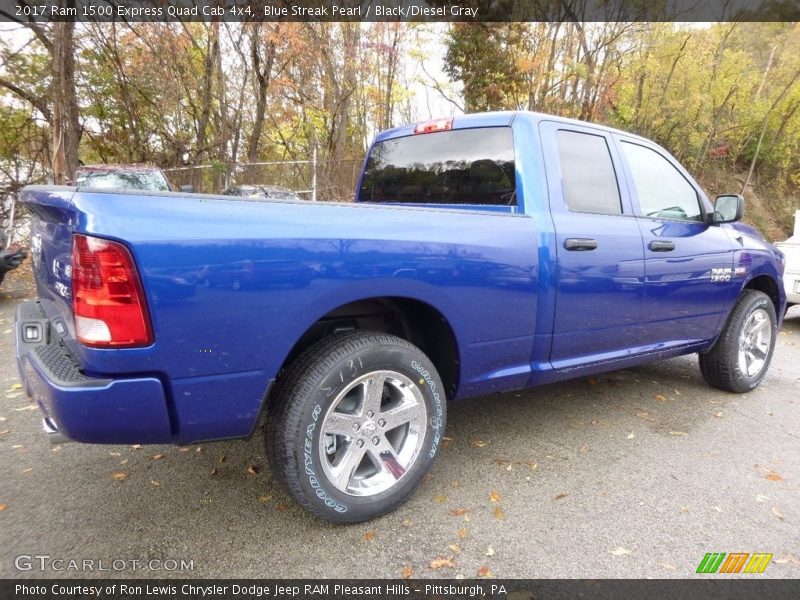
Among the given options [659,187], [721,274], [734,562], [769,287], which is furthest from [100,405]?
[769,287]

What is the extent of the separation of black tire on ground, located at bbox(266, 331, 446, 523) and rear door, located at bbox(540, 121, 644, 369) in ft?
3.06

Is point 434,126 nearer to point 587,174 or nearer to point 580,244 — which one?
point 587,174

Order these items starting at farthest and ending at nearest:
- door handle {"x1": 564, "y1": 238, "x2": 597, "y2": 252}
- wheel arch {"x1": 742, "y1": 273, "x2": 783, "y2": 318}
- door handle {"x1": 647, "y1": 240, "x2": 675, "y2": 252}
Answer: wheel arch {"x1": 742, "y1": 273, "x2": 783, "y2": 318}
door handle {"x1": 647, "y1": 240, "x2": 675, "y2": 252}
door handle {"x1": 564, "y1": 238, "x2": 597, "y2": 252}

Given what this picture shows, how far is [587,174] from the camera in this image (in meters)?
2.96

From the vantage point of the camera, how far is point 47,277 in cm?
206

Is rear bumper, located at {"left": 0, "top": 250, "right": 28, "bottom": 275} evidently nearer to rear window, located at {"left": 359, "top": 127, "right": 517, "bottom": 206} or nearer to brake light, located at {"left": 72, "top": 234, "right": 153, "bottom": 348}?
rear window, located at {"left": 359, "top": 127, "right": 517, "bottom": 206}

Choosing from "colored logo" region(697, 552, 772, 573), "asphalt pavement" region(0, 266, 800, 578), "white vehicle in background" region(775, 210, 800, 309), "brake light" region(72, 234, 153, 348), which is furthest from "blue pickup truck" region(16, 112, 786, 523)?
"white vehicle in background" region(775, 210, 800, 309)

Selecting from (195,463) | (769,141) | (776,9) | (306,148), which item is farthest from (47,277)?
(769,141)

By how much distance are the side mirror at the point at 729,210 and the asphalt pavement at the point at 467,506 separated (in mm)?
1402

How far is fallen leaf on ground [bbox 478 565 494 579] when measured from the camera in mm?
1932

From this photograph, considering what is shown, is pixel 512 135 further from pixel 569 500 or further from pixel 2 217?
pixel 2 217

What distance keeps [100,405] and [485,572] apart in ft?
5.06

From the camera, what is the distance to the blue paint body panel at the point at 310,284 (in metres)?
1.65

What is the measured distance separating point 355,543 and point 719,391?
343 centimetres
